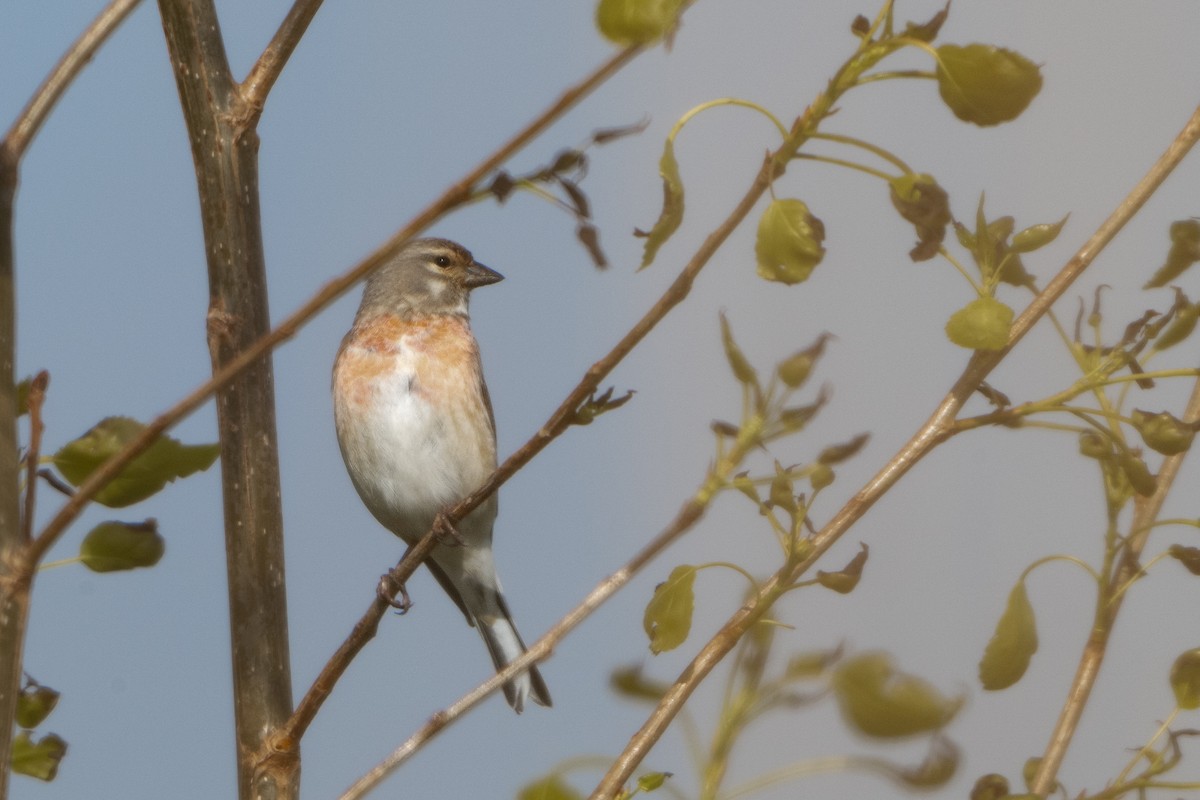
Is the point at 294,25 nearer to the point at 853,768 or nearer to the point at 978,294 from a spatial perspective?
the point at 978,294

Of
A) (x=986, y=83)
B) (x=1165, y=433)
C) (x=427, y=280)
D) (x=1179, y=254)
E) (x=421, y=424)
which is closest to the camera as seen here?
(x=986, y=83)

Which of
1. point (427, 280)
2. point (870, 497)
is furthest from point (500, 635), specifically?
point (870, 497)

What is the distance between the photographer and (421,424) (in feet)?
14.2

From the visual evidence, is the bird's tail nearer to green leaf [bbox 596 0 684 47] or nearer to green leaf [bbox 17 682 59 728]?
green leaf [bbox 17 682 59 728]

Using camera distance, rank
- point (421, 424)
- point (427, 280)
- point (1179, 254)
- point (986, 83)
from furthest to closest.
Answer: point (427, 280)
point (421, 424)
point (1179, 254)
point (986, 83)

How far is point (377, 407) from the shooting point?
435 cm

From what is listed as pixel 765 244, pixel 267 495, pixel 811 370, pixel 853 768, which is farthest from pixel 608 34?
pixel 267 495

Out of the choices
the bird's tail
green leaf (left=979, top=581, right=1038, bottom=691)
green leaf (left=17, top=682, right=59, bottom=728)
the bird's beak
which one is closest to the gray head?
the bird's beak

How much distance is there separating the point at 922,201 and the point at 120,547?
1.09 m

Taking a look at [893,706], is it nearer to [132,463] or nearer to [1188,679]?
[1188,679]

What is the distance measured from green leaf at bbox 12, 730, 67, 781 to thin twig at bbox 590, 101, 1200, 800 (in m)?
0.74

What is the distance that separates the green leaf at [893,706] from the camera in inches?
53.4

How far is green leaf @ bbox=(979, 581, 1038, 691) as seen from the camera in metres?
1.68

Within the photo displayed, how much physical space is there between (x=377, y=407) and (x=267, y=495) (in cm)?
231
